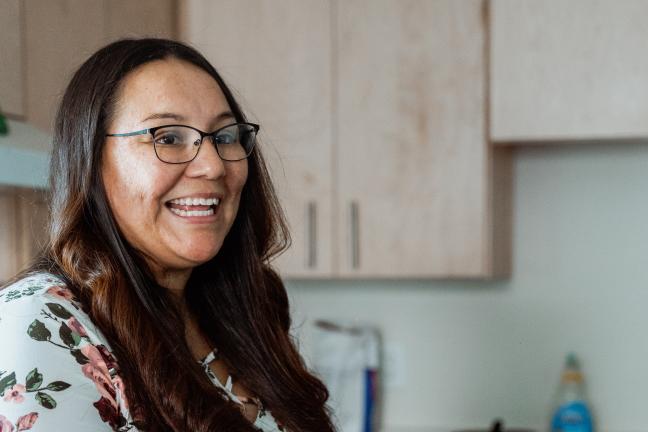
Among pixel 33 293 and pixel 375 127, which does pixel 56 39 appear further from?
pixel 33 293

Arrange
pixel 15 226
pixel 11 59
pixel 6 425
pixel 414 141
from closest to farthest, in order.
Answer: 1. pixel 6 425
2. pixel 11 59
3. pixel 15 226
4. pixel 414 141

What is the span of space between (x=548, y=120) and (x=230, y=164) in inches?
55.0

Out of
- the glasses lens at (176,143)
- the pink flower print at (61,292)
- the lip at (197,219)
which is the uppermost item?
the glasses lens at (176,143)

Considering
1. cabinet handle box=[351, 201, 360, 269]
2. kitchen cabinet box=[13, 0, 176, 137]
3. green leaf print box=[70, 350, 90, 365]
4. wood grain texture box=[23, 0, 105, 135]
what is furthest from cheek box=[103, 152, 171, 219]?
cabinet handle box=[351, 201, 360, 269]

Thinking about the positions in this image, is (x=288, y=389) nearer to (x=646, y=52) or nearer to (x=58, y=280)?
(x=58, y=280)

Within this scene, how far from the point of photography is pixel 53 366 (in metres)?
0.85

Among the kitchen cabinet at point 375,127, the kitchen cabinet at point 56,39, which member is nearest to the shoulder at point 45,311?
the kitchen cabinet at point 56,39

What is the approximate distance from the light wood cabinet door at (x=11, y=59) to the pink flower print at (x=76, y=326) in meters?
0.99

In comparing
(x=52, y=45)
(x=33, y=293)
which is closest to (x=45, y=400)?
(x=33, y=293)

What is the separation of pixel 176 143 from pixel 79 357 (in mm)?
286

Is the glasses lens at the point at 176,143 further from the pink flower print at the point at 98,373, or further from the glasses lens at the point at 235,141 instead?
the pink flower print at the point at 98,373

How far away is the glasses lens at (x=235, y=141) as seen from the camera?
3.62 ft

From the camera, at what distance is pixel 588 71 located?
2279mm

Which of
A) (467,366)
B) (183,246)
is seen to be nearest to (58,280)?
(183,246)
